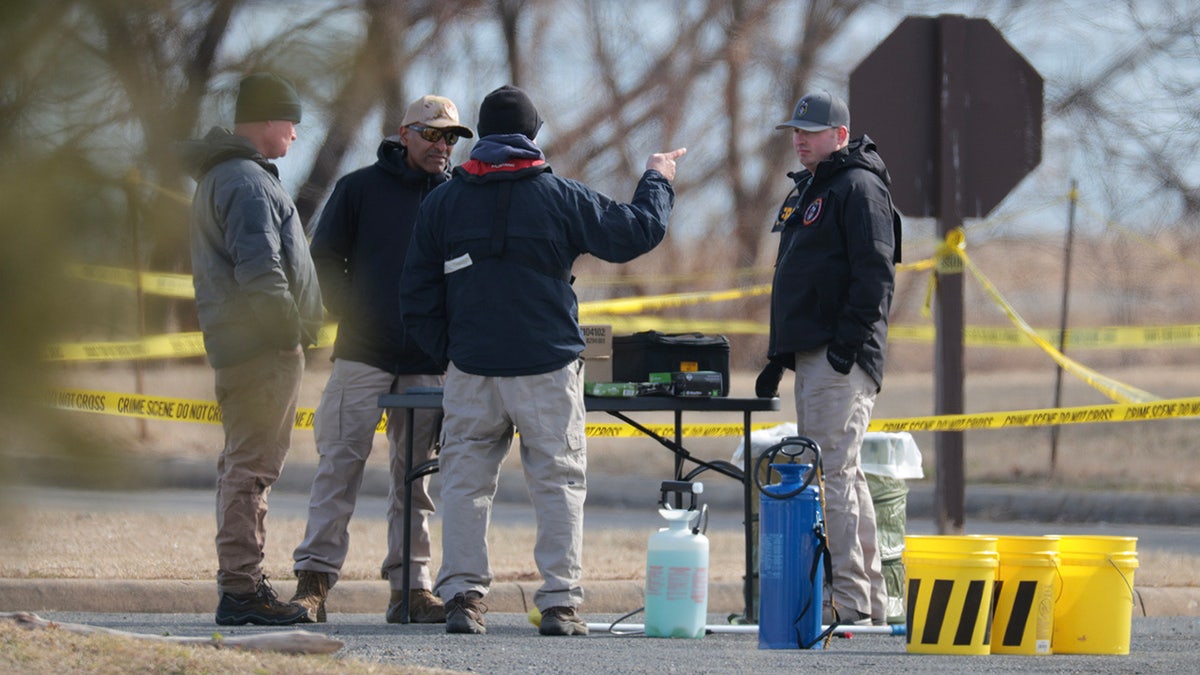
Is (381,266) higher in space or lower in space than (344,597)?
higher

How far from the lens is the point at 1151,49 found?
60.6 feet

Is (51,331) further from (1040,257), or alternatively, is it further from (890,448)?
(1040,257)

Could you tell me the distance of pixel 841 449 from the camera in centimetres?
607

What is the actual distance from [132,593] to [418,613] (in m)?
1.22

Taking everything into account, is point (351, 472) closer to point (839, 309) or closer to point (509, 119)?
point (509, 119)

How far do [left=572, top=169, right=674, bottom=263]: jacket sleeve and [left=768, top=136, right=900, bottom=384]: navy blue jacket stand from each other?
703 millimetres

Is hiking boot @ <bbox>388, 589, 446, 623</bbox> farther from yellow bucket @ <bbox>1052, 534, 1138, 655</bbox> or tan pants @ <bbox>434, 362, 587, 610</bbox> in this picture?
yellow bucket @ <bbox>1052, 534, 1138, 655</bbox>

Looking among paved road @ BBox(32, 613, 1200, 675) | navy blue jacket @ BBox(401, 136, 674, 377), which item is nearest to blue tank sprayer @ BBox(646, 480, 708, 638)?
paved road @ BBox(32, 613, 1200, 675)

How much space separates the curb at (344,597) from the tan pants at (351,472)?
24.5 inches

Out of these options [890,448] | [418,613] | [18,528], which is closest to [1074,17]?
[890,448]

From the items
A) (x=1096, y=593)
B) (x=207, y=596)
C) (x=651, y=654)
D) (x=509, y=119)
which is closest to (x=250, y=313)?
(x=651, y=654)

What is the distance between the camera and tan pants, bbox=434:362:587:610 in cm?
559

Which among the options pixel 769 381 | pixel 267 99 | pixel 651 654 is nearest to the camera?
pixel 267 99

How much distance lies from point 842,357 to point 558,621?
1383 millimetres
